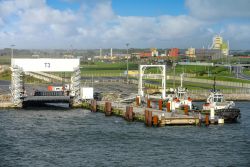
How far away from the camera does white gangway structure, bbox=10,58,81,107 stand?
83.7 meters

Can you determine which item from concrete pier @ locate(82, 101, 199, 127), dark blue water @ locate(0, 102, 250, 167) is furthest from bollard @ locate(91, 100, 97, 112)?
dark blue water @ locate(0, 102, 250, 167)

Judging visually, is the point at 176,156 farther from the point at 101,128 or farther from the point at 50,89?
the point at 50,89

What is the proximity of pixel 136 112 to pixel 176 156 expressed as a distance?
76.4ft

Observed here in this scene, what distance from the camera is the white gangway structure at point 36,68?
83.7 m

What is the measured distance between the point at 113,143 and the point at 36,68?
35320mm

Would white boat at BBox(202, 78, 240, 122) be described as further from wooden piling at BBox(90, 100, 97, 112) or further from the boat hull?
wooden piling at BBox(90, 100, 97, 112)

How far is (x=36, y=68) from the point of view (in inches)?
3408

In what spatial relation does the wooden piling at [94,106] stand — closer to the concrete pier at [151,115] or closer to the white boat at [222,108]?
the concrete pier at [151,115]

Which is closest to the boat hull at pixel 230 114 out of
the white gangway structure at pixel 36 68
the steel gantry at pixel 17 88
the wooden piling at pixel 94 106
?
the wooden piling at pixel 94 106

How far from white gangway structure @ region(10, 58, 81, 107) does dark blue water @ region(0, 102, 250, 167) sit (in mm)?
10764

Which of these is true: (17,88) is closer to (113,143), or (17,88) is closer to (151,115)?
(151,115)

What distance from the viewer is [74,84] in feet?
281

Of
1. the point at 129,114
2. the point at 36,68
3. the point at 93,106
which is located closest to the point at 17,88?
the point at 36,68

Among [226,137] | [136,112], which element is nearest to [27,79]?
[136,112]
